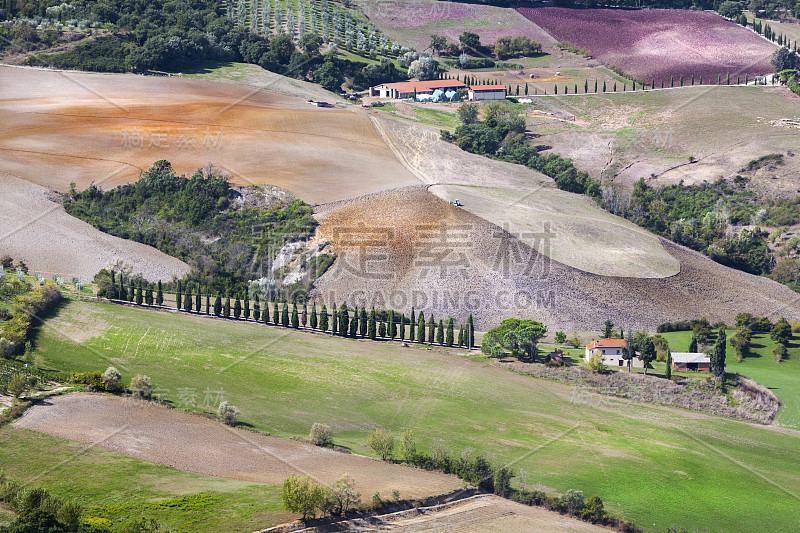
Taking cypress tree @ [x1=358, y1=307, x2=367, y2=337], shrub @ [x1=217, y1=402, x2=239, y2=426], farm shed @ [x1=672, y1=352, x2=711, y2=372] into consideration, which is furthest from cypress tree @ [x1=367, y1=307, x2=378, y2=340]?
farm shed @ [x1=672, y1=352, x2=711, y2=372]

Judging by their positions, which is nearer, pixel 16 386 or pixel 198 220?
pixel 16 386

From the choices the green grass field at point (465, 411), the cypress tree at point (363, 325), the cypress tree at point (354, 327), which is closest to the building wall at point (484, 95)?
the cypress tree at point (363, 325)

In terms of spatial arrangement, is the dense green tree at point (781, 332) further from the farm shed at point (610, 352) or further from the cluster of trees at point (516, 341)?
the cluster of trees at point (516, 341)

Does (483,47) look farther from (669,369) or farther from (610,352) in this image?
(669,369)

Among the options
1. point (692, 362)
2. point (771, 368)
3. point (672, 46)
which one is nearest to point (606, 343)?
point (692, 362)

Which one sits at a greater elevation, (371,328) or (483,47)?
(483,47)

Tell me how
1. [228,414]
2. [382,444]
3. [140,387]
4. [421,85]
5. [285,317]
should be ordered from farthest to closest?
1. [421,85]
2. [285,317]
3. [140,387]
4. [228,414]
5. [382,444]
